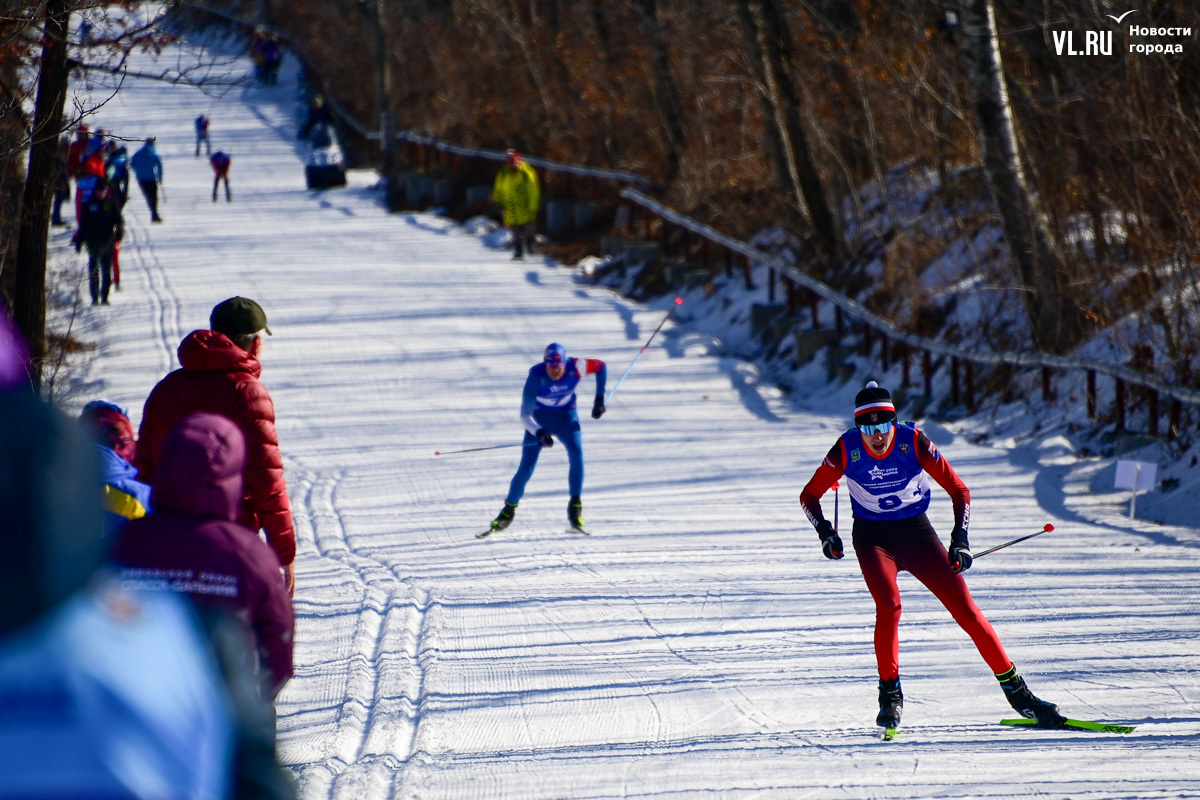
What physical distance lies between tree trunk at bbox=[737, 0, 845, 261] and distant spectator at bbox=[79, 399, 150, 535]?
49.0 ft

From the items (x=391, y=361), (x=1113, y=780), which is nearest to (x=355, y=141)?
(x=391, y=361)

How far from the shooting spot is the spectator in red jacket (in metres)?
4.89

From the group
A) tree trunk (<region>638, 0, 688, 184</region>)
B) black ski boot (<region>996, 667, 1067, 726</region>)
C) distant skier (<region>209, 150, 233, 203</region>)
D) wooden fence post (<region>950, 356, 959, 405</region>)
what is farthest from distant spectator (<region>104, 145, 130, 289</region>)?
black ski boot (<region>996, 667, 1067, 726</region>)

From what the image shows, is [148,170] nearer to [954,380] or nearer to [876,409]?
[954,380]

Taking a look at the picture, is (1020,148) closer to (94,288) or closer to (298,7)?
(94,288)

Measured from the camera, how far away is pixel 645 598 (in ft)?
27.0

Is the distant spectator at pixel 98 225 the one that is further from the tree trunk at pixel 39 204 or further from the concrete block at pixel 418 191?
the concrete block at pixel 418 191

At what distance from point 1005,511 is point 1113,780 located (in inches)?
209

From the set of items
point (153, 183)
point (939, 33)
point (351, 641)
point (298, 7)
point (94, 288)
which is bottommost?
point (351, 641)

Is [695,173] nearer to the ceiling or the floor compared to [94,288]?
nearer to the ceiling

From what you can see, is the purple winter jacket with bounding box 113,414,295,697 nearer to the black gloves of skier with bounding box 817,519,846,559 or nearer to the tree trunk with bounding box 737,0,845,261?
the black gloves of skier with bounding box 817,519,846,559

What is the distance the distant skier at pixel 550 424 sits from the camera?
10.2 m

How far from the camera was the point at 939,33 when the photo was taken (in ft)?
58.0

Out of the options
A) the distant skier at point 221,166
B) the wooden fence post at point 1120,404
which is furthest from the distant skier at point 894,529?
the distant skier at point 221,166
